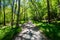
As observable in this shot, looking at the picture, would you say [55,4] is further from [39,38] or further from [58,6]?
[39,38]

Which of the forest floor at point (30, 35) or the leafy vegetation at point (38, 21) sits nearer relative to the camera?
the forest floor at point (30, 35)

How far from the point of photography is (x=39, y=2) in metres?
55.8

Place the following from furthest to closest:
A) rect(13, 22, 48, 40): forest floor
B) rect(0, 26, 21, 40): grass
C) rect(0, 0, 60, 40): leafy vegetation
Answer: rect(0, 0, 60, 40): leafy vegetation
rect(0, 26, 21, 40): grass
rect(13, 22, 48, 40): forest floor

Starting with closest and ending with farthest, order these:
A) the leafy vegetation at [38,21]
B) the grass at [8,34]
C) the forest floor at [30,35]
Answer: the forest floor at [30,35]
the grass at [8,34]
the leafy vegetation at [38,21]

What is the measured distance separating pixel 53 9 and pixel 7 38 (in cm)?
3123

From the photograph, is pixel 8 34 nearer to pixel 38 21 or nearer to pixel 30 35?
pixel 30 35

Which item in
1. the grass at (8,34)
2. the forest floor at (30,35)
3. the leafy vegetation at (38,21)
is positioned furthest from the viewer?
the leafy vegetation at (38,21)

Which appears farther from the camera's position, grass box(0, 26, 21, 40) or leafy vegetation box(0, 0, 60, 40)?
leafy vegetation box(0, 0, 60, 40)

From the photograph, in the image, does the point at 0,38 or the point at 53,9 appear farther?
the point at 53,9

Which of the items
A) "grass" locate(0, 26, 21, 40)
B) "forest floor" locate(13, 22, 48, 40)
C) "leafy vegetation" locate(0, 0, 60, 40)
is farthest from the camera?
"leafy vegetation" locate(0, 0, 60, 40)

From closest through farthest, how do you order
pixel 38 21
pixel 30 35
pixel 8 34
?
pixel 30 35 < pixel 8 34 < pixel 38 21

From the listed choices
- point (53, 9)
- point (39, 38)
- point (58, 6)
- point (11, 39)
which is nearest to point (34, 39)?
point (39, 38)

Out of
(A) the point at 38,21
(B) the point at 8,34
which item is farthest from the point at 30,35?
(A) the point at 38,21

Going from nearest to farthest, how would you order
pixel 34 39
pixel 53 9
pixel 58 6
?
pixel 34 39, pixel 58 6, pixel 53 9
